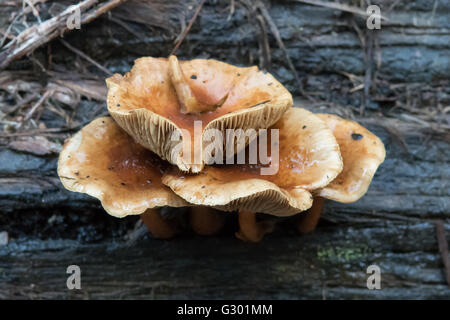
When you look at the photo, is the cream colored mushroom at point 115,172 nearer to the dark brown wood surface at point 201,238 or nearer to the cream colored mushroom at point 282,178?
the cream colored mushroom at point 282,178

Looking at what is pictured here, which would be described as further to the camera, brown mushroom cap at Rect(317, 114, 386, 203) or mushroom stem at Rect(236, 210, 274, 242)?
mushroom stem at Rect(236, 210, 274, 242)

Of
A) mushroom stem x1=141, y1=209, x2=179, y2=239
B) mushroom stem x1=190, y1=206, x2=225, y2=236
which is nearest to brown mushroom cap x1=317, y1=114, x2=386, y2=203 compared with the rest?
mushroom stem x1=190, y1=206, x2=225, y2=236

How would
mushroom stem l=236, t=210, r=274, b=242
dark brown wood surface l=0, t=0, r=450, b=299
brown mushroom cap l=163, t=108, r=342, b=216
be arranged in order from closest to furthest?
brown mushroom cap l=163, t=108, r=342, b=216 < mushroom stem l=236, t=210, r=274, b=242 < dark brown wood surface l=0, t=0, r=450, b=299

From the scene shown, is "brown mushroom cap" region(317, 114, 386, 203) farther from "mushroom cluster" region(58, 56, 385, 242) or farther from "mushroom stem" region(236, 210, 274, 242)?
"mushroom stem" region(236, 210, 274, 242)

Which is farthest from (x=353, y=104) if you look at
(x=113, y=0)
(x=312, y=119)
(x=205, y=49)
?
(x=113, y=0)

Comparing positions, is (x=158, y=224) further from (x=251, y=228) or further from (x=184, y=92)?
(x=184, y=92)

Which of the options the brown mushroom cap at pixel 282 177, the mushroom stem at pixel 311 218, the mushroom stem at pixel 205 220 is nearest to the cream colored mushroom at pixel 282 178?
the brown mushroom cap at pixel 282 177
